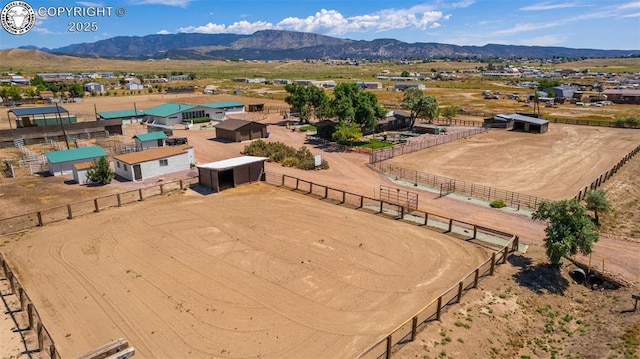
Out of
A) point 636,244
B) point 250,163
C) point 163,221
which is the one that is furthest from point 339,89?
point 636,244

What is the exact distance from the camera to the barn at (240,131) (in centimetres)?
5575

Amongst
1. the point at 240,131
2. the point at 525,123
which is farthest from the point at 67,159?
the point at 525,123

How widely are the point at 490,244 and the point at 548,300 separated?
549cm

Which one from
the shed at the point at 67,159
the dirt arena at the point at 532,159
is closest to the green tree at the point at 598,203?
the dirt arena at the point at 532,159

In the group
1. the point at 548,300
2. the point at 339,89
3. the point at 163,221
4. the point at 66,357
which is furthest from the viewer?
the point at 339,89

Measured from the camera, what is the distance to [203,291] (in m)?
18.6

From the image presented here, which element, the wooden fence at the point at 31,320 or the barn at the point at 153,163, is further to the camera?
the barn at the point at 153,163

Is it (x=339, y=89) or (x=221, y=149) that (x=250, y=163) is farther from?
(x=339, y=89)

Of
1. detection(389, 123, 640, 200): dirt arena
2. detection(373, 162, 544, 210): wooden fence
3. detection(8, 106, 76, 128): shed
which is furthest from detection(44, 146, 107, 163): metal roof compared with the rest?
detection(389, 123, 640, 200): dirt arena

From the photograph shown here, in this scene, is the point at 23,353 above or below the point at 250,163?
below

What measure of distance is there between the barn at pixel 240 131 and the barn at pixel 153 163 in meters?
14.5

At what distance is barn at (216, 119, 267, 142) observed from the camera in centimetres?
5575

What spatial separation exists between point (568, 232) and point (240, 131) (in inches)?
1735

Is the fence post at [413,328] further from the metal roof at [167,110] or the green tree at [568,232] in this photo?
the metal roof at [167,110]
